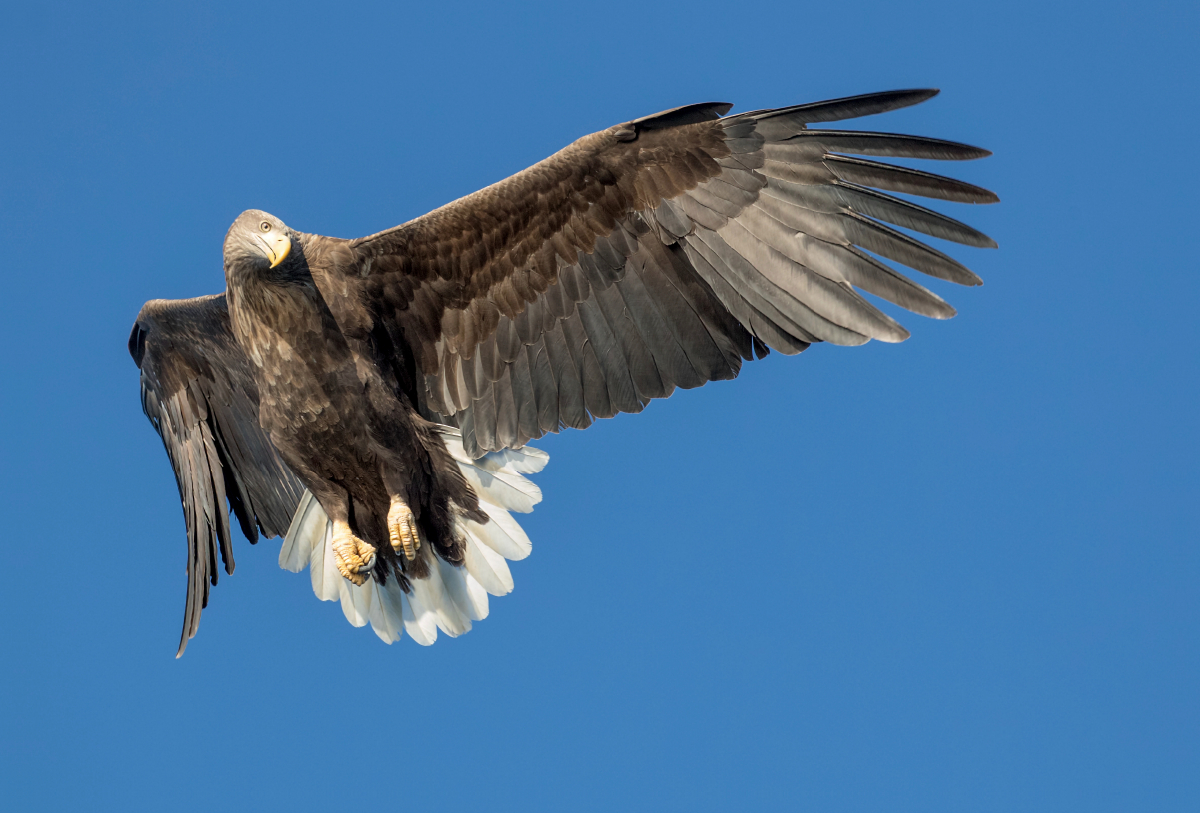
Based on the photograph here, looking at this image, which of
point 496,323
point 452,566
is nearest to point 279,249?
point 496,323

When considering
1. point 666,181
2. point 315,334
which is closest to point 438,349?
point 315,334

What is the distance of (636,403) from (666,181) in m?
1.06

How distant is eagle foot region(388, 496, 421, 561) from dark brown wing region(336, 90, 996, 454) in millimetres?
501

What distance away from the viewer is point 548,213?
5.84m

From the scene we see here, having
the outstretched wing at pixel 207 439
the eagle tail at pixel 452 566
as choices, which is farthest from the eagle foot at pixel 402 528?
the outstretched wing at pixel 207 439

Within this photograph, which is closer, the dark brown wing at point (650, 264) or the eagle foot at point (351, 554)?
the dark brown wing at point (650, 264)

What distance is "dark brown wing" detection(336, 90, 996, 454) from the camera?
5.26m

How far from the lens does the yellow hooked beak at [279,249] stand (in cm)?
575

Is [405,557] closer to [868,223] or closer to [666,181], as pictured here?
[666,181]

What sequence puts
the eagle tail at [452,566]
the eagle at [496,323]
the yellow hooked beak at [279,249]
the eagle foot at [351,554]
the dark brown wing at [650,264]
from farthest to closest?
1. the eagle tail at [452,566]
2. the eagle foot at [351,554]
3. the yellow hooked beak at [279,249]
4. the eagle at [496,323]
5. the dark brown wing at [650,264]

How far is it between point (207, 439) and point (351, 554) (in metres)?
1.12

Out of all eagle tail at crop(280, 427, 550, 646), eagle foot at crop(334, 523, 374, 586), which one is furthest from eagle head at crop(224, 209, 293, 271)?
eagle foot at crop(334, 523, 374, 586)

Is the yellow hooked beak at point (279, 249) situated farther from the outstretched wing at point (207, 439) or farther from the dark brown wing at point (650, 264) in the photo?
the outstretched wing at point (207, 439)

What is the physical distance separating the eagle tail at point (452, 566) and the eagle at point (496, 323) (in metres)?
0.01
